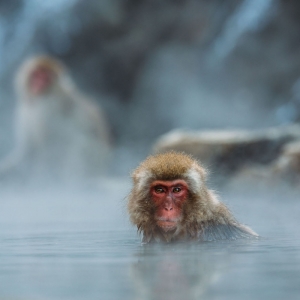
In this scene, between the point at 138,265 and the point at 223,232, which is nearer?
the point at 138,265

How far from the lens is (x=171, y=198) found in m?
4.36

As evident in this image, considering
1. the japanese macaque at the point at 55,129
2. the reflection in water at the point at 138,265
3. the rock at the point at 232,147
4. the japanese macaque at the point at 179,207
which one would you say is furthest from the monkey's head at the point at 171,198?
the japanese macaque at the point at 55,129

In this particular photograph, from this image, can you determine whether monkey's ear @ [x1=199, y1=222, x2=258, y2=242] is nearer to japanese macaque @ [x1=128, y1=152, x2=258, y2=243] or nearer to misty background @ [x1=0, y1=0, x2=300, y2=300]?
japanese macaque @ [x1=128, y1=152, x2=258, y2=243]

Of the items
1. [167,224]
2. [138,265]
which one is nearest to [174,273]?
[138,265]

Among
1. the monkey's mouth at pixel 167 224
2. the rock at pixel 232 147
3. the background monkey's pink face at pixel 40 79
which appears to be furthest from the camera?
the background monkey's pink face at pixel 40 79

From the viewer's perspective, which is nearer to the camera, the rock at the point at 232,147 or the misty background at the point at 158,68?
the rock at the point at 232,147

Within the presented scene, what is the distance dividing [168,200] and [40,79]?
1226cm

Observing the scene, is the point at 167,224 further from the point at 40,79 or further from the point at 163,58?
the point at 163,58

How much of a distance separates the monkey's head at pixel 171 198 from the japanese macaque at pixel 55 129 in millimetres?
10567

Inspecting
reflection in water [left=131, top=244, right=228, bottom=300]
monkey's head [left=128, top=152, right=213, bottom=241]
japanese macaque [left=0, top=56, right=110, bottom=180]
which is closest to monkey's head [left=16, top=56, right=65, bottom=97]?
japanese macaque [left=0, top=56, right=110, bottom=180]

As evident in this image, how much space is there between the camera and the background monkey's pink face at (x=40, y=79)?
53.0 feet

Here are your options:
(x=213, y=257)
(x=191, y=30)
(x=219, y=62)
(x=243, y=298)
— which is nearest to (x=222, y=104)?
(x=219, y=62)

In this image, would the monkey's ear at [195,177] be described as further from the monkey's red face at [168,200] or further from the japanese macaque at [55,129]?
the japanese macaque at [55,129]

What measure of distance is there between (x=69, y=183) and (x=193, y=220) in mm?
10832
